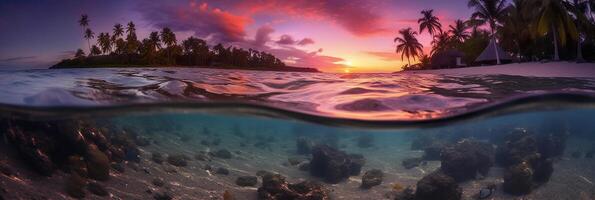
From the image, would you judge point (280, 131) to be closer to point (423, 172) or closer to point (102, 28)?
point (423, 172)

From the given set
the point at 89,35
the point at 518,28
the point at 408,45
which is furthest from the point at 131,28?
the point at 518,28

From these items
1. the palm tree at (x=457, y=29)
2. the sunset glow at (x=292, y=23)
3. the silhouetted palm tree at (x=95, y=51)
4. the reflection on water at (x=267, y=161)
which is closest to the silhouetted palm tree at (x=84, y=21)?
the sunset glow at (x=292, y=23)

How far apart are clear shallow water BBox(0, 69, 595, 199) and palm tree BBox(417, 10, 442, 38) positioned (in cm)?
155

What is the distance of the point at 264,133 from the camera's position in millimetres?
15734

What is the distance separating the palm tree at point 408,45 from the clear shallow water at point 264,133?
0.89m

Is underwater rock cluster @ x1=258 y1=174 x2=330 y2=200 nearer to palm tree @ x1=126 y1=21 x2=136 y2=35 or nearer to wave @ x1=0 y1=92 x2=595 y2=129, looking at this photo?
wave @ x1=0 y1=92 x2=595 y2=129

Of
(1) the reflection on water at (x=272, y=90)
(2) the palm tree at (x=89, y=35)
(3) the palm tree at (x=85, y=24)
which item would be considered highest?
(3) the palm tree at (x=85, y=24)

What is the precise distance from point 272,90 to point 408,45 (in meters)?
3.48

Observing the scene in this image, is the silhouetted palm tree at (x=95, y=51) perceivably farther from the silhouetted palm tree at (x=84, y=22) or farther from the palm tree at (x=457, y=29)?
the palm tree at (x=457, y=29)

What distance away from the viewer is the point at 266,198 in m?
9.70

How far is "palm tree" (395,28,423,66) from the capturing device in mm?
7714

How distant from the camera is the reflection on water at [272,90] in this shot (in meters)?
8.16

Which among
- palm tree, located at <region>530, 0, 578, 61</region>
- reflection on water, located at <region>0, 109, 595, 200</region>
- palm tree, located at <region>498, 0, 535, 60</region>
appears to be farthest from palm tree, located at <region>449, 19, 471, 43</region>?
palm tree, located at <region>498, 0, 535, 60</region>

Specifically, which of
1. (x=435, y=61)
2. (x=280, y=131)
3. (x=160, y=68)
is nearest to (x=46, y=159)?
(x=160, y=68)
